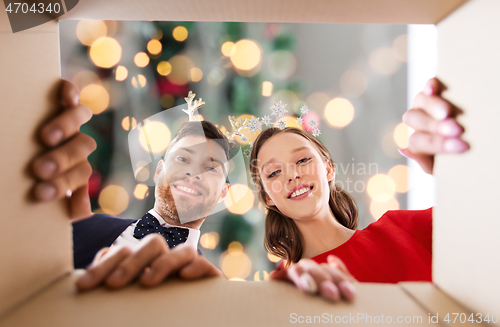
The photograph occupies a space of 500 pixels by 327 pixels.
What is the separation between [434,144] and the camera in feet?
1.07

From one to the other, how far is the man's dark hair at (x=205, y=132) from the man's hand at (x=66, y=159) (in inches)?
25.0

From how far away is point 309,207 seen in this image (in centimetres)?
95

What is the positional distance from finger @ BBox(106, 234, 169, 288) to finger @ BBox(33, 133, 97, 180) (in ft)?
0.42

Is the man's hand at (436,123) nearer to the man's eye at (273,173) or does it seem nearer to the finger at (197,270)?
the finger at (197,270)

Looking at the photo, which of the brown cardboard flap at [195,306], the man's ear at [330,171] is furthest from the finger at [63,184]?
the man's ear at [330,171]

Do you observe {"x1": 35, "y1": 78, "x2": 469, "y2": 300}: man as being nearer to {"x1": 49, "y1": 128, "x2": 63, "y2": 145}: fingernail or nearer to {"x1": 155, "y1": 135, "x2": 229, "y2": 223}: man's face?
{"x1": 49, "y1": 128, "x2": 63, "y2": 145}: fingernail

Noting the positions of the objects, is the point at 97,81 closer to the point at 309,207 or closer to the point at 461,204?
the point at 309,207

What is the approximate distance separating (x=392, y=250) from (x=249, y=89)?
80 centimetres

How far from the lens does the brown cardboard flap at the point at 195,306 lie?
24 centimetres

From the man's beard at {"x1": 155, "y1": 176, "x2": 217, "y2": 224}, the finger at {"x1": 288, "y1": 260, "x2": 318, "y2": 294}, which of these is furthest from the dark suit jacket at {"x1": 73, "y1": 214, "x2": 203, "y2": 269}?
the finger at {"x1": 288, "y1": 260, "x2": 318, "y2": 294}

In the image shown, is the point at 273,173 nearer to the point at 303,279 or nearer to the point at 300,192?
the point at 300,192

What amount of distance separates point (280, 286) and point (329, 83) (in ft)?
3.26

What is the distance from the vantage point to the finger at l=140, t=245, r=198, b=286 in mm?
295

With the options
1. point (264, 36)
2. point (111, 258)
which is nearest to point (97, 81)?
point (264, 36)
